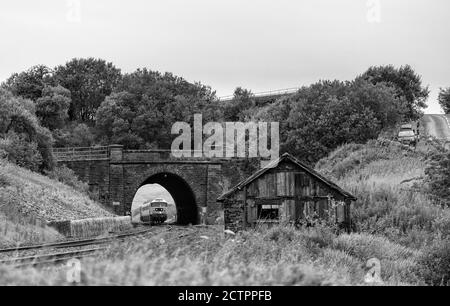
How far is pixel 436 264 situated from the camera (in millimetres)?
20797

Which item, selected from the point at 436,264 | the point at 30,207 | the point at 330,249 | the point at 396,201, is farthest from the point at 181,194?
the point at 436,264

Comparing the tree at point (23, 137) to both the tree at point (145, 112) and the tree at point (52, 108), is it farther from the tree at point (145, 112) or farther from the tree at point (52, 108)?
the tree at point (145, 112)

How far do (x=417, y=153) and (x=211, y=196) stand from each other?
1741cm

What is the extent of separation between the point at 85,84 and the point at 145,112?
18.4 meters

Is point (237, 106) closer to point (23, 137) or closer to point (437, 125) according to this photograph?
point (437, 125)

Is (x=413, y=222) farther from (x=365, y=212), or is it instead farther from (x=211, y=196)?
(x=211, y=196)

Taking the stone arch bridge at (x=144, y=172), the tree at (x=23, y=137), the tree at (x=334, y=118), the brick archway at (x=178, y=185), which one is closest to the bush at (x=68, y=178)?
the tree at (x=23, y=137)

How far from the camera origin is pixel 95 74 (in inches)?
3504

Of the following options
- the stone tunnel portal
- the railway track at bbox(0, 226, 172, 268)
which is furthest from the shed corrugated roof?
the stone tunnel portal

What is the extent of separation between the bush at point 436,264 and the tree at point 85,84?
6910cm

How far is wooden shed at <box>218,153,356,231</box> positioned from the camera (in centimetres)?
3178

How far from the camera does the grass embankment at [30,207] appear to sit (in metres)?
26.3

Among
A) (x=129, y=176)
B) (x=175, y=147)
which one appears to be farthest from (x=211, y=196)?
(x=175, y=147)
